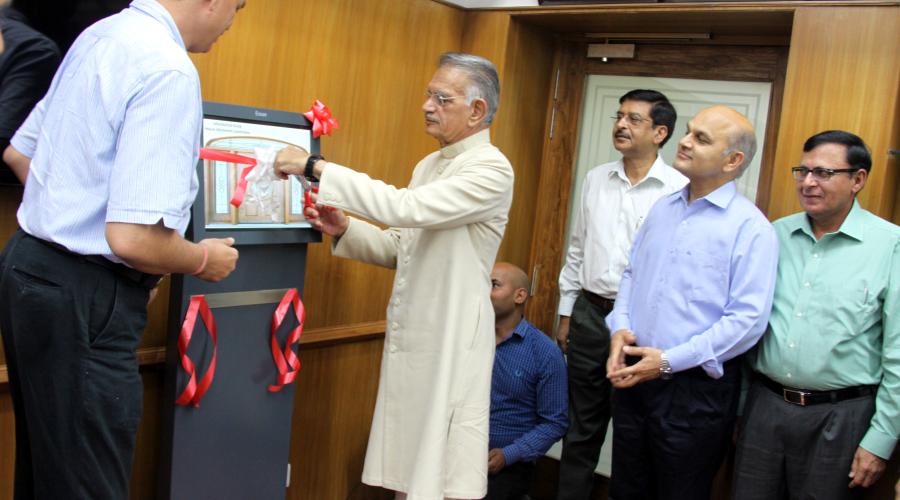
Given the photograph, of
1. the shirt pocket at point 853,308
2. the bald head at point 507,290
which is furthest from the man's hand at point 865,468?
the bald head at point 507,290

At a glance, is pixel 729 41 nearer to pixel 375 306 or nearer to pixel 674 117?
pixel 674 117

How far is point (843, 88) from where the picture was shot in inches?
110

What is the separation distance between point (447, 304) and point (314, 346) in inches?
35.8

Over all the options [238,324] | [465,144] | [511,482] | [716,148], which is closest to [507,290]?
[511,482]

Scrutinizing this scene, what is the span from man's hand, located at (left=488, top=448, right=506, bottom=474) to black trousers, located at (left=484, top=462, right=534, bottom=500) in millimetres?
56

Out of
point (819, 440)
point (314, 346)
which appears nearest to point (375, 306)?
point (314, 346)

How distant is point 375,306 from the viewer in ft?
11.0

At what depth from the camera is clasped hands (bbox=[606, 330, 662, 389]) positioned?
2.46m

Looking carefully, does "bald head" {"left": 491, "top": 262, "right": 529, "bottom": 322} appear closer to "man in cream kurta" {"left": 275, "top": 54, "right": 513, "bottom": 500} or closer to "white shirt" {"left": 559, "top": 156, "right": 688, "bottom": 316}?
"white shirt" {"left": 559, "top": 156, "right": 688, "bottom": 316}

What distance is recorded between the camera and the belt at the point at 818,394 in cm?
238

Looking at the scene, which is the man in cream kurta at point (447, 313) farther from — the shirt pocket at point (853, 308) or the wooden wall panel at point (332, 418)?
the shirt pocket at point (853, 308)

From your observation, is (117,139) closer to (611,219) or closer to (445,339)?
(445,339)

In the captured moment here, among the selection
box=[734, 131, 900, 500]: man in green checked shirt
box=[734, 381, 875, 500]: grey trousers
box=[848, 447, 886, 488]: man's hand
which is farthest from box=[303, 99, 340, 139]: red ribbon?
box=[848, 447, 886, 488]: man's hand

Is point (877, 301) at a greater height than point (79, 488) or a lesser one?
greater
